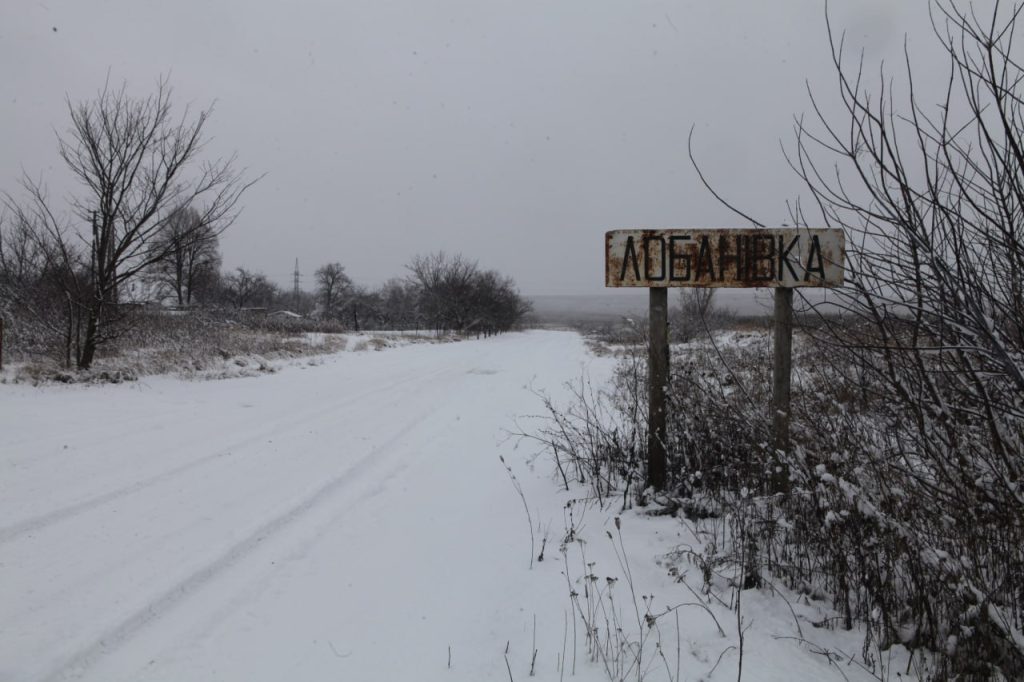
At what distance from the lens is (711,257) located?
11.5ft

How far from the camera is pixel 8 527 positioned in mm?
3197

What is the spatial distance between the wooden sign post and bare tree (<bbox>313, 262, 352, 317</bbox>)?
7106 centimetres

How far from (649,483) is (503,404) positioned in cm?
469

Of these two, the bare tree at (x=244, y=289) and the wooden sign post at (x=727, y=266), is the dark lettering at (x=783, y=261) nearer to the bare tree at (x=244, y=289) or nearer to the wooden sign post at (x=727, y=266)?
the wooden sign post at (x=727, y=266)

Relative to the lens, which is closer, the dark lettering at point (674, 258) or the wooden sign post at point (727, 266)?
the wooden sign post at point (727, 266)

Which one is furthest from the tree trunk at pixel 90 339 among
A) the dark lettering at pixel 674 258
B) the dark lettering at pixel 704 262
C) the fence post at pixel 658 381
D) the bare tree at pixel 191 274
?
the bare tree at pixel 191 274

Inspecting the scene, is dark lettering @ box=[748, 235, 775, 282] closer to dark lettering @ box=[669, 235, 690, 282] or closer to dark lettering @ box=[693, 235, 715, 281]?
dark lettering @ box=[693, 235, 715, 281]

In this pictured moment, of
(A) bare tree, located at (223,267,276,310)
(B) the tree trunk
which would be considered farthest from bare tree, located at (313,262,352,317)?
(B) the tree trunk

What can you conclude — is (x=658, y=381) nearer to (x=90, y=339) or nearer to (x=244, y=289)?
(x=90, y=339)

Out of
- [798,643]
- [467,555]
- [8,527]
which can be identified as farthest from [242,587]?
[798,643]

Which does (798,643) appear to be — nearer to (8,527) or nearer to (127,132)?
(8,527)

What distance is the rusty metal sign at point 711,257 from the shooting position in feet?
10.9

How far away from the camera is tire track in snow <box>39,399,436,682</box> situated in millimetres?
2102

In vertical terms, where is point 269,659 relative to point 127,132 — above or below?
below
